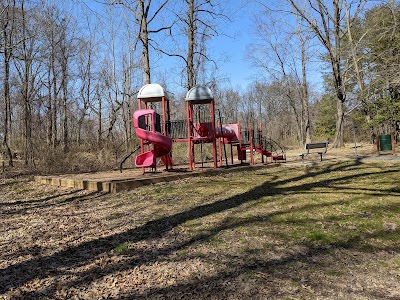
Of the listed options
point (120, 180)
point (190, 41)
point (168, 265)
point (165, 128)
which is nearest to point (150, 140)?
point (165, 128)

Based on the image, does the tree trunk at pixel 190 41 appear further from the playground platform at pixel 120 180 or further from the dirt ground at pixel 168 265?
the dirt ground at pixel 168 265

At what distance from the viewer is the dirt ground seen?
124 inches

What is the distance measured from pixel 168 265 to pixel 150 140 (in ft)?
20.9

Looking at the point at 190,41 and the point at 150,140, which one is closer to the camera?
the point at 150,140

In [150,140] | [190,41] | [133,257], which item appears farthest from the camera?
[190,41]

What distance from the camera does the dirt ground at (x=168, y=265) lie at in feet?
10.3

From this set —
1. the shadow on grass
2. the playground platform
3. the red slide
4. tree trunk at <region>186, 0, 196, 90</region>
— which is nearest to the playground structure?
the red slide

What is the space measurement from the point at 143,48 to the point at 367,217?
38.3ft

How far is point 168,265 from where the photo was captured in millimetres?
3777

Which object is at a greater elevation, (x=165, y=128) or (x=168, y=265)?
(x=165, y=128)

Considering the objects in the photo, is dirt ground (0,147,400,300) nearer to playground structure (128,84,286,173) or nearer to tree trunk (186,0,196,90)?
playground structure (128,84,286,173)

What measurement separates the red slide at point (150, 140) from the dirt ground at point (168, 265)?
13.6 feet

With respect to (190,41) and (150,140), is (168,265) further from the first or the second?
(190,41)

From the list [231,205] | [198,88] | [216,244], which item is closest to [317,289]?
[216,244]
